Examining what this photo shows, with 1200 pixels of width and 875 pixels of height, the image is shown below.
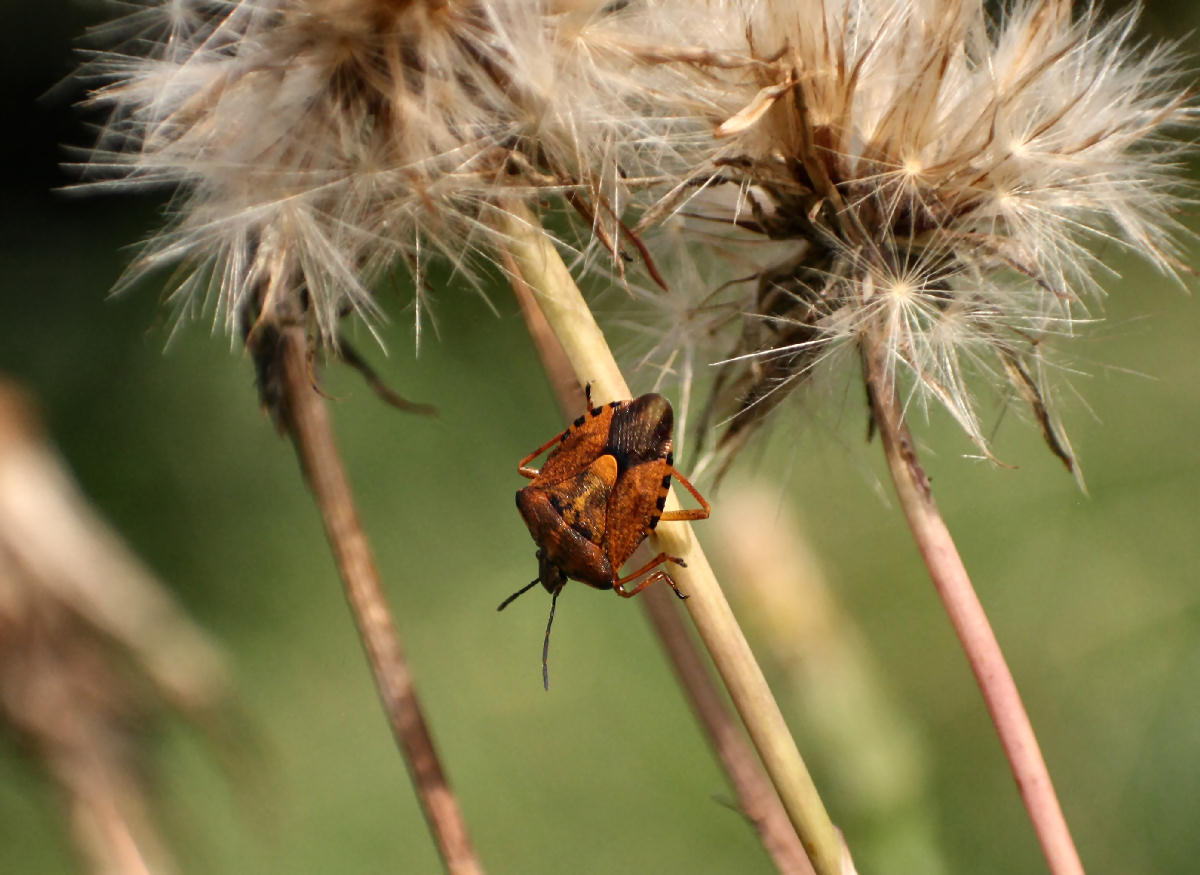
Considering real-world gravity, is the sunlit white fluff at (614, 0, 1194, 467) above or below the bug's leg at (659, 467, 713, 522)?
above

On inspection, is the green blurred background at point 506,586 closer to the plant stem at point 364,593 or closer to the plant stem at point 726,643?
the plant stem at point 364,593

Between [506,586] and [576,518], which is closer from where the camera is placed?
[576,518]

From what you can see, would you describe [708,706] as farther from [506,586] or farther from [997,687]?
[506,586]

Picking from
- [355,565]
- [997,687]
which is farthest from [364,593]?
[997,687]

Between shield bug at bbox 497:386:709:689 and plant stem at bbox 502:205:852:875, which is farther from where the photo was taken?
shield bug at bbox 497:386:709:689

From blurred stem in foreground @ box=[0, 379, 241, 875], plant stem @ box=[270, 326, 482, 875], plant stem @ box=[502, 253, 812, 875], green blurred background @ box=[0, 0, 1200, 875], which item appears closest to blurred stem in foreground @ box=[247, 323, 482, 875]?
plant stem @ box=[270, 326, 482, 875]

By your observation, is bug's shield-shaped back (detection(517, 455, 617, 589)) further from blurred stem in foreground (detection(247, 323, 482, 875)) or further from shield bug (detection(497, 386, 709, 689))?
blurred stem in foreground (detection(247, 323, 482, 875))
